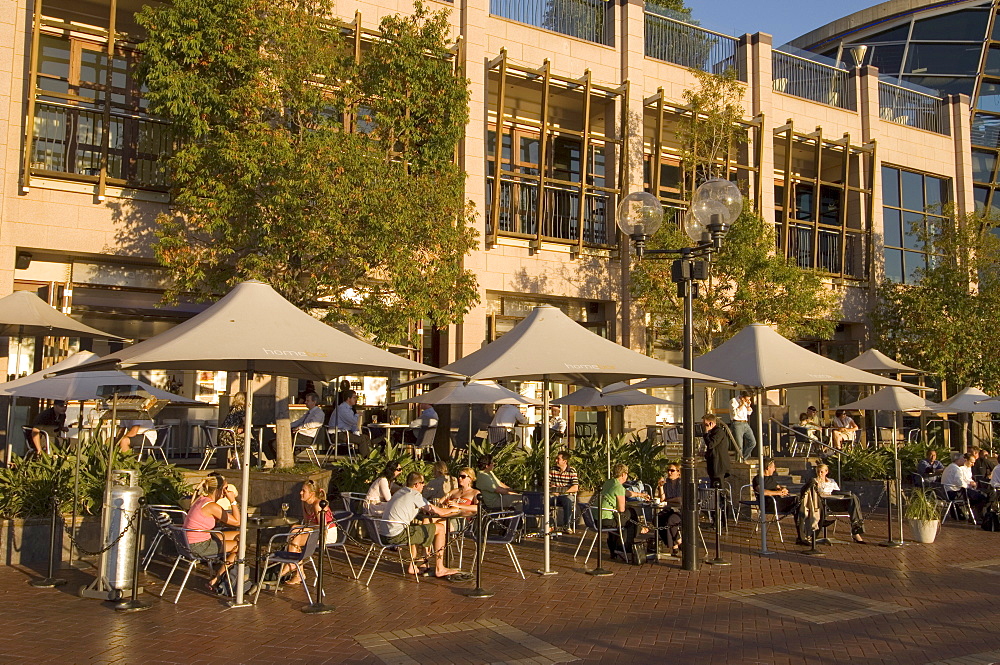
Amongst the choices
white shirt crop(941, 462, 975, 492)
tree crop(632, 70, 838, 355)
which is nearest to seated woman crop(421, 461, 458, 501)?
white shirt crop(941, 462, 975, 492)

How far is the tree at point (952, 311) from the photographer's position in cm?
2392

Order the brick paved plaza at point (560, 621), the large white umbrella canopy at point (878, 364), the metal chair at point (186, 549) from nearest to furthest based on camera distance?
1. the brick paved plaza at point (560, 621)
2. the metal chair at point (186, 549)
3. the large white umbrella canopy at point (878, 364)

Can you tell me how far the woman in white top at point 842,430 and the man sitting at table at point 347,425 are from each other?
10.4 meters

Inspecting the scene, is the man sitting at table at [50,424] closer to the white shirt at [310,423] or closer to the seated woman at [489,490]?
the white shirt at [310,423]

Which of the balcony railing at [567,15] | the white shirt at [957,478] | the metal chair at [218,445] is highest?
the balcony railing at [567,15]

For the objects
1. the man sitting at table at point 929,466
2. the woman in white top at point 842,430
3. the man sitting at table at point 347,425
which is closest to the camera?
the man sitting at table at point 347,425

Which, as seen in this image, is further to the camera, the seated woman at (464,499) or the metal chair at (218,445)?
the metal chair at (218,445)

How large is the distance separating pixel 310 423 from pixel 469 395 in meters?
2.59

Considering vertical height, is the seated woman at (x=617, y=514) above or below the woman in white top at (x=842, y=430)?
below

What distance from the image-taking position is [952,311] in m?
24.2

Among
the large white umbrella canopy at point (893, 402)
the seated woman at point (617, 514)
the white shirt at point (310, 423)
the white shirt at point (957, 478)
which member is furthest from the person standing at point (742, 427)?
the white shirt at point (310, 423)

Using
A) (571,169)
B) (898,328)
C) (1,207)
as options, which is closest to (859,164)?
(898,328)

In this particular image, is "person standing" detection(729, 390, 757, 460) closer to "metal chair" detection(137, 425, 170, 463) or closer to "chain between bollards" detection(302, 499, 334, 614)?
"chain between bollards" detection(302, 499, 334, 614)

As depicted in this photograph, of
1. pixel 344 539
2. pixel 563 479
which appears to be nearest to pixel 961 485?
pixel 563 479
